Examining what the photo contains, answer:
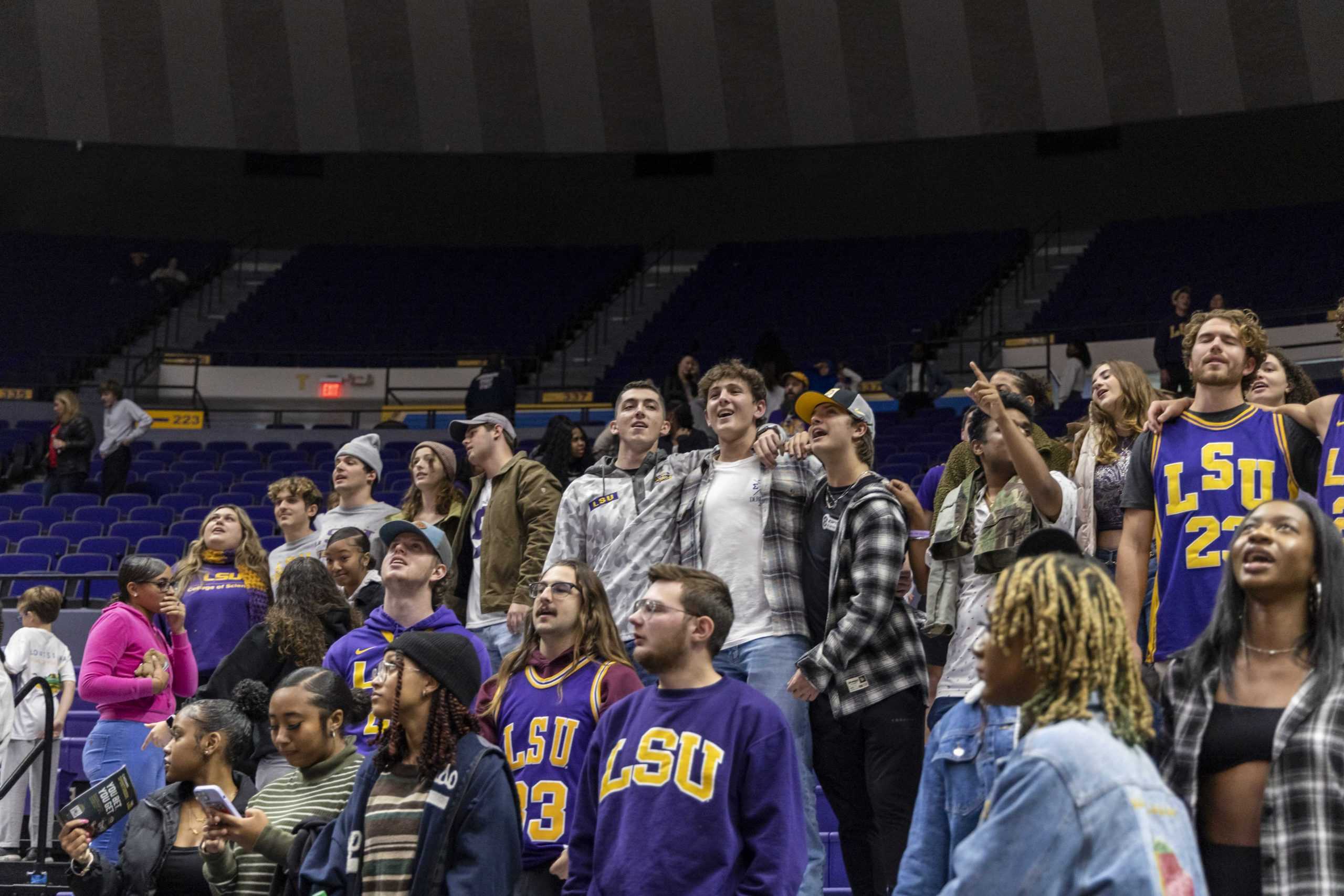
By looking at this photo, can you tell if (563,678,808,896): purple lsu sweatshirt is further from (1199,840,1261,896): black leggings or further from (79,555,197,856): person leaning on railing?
(79,555,197,856): person leaning on railing

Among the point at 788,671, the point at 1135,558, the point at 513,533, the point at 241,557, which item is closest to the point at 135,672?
the point at 241,557

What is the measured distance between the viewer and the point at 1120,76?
51.8ft

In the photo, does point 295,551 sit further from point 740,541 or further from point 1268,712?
point 1268,712

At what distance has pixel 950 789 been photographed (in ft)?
9.78

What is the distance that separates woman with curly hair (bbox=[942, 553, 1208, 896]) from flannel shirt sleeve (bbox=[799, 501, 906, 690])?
4.97ft

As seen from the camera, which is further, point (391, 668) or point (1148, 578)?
point (1148, 578)

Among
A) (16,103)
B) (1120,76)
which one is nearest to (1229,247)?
(1120,76)

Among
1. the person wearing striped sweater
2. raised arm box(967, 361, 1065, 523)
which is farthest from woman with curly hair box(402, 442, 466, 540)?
raised arm box(967, 361, 1065, 523)

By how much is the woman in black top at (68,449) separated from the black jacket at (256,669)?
8879 mm

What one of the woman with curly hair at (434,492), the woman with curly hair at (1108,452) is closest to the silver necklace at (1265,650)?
the woman with curly hair at (1108,452)

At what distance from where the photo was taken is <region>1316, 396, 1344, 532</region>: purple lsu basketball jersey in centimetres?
361

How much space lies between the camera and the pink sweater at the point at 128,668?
5293mm

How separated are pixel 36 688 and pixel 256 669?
3.03 m

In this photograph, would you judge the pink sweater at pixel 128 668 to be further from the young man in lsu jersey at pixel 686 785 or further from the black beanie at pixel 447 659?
the young man in lsu jersey at pixel 686 785
